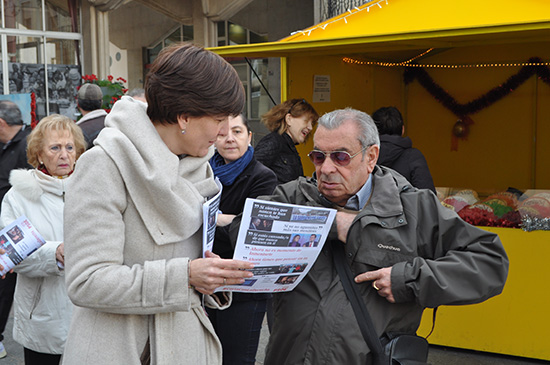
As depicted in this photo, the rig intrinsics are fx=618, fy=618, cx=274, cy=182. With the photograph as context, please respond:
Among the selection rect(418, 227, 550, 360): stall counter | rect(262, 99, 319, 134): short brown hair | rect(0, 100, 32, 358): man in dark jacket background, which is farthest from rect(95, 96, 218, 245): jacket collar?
rect(0, 100, 32, 358): man in dark jacket background

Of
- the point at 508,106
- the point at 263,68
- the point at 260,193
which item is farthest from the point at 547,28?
the point at 263,68

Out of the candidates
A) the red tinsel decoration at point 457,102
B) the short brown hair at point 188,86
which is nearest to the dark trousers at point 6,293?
the short brown hair at point 188,86

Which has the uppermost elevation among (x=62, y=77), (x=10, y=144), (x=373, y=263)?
(x=62, y=77)

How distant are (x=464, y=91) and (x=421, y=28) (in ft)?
11.5

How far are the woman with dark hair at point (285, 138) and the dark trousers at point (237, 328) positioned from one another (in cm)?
183

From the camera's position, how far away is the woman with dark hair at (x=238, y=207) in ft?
10.5

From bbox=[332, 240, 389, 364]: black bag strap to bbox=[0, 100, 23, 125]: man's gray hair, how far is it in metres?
4.08

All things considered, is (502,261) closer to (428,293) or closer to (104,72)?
(428,293)

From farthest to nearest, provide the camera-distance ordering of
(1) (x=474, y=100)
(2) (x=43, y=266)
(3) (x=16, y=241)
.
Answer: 1. (1) (x=474, y=100)
2. (2) (x=43, y=266)
3. (3) (x=16, y=241)

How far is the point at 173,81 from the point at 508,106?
6.90 m

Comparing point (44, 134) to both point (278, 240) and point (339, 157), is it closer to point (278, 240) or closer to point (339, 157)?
point (339, 157)

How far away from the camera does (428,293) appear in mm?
2182

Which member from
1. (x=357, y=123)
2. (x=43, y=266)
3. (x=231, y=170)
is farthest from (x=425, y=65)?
(x=43, y=266)

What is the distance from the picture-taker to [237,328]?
3203 mm
